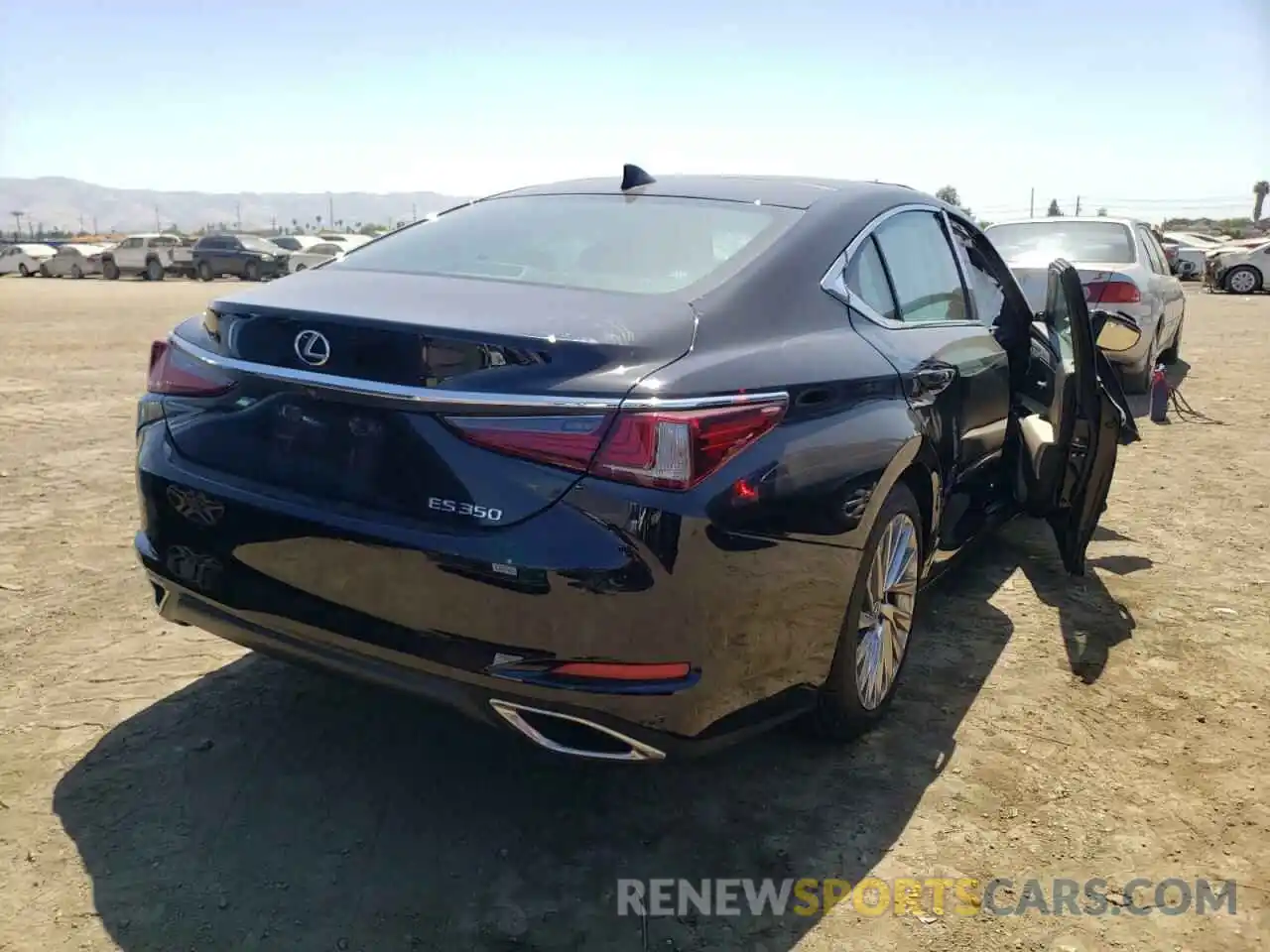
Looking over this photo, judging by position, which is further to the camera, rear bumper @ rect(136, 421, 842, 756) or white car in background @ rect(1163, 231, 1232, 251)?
white car in background @ rect(1163, 231, 1232, 251)

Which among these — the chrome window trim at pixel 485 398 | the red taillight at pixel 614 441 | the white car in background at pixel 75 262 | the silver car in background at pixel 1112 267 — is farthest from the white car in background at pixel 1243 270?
the white car in background at pixel 75 262

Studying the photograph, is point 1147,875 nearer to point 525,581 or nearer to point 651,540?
point 651,540

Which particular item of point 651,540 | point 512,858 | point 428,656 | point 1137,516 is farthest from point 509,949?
point 1137,516

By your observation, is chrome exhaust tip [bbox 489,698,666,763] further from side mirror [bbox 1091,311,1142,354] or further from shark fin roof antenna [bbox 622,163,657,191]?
side mirror [bbox 1091,311,1142,354]

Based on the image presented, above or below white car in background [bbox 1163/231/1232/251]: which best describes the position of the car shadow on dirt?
below

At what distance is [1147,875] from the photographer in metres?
2.56

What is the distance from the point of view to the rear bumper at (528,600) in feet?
7.13

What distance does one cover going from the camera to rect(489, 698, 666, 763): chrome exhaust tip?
2.25 meters

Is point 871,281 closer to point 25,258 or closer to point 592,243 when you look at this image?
point 592,243

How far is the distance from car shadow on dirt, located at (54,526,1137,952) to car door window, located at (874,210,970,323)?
51.3 inches

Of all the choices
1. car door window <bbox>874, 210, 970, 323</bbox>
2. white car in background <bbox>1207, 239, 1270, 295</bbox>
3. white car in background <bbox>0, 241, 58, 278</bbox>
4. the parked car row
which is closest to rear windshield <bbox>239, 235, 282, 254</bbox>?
the parked car row

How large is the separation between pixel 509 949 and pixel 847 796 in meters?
1.06

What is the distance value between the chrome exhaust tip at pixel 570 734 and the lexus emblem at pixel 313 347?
853mm

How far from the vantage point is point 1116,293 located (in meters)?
8.66
